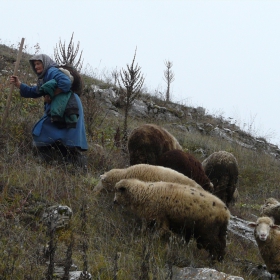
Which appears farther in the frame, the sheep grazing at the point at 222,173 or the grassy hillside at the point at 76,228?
the sheep grazing at the point at 222,173

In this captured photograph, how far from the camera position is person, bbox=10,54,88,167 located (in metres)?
6.71

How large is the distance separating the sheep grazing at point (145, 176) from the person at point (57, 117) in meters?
0.78

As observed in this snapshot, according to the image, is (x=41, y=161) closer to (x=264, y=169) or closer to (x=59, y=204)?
(x=59, y=204)

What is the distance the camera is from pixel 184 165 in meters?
7.26

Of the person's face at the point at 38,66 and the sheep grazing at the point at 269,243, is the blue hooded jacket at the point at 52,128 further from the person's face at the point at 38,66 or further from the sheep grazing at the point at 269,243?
the sheep grazing at the point at 269,243

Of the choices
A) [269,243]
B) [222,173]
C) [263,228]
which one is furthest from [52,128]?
[222,173]

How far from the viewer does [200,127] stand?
21.3 metres

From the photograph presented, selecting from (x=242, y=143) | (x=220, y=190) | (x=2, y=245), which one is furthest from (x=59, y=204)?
(x=242, y=143)

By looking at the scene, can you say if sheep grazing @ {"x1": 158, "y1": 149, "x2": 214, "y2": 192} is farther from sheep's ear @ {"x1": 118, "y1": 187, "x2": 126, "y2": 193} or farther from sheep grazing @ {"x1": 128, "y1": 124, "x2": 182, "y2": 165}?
sheep's ear @ {"x1": 118, "y1": 187, "x2": 126, "y2": 193}

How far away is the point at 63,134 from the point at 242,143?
54.7 ft

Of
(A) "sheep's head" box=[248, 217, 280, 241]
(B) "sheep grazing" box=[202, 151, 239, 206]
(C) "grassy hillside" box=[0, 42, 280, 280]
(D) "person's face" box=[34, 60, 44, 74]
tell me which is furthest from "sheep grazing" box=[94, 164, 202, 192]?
(B) "sheep grazing" box=[202, 151, 239, 206]

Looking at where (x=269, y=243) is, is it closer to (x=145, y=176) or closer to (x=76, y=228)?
(x=145, y=176)

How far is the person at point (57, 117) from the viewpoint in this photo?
264 inches

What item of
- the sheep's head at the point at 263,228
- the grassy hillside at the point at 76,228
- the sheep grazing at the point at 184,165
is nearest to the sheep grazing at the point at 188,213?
the grassy hillside at the point at 76,228
